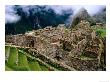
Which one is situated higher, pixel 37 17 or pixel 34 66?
pixel 37 17

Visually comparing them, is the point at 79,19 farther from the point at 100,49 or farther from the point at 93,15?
the point at 100,49

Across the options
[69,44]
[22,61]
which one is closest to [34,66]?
[22,61]

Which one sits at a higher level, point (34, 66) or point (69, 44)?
point (69, 44)

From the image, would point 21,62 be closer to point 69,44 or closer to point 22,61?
point 22,61

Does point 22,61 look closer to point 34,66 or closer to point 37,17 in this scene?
point 34,66

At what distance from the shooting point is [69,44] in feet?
8.64

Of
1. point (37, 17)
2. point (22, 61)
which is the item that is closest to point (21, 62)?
point (22, 61)

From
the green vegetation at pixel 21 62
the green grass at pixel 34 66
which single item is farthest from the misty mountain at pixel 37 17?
the green grass at pixel 34 66

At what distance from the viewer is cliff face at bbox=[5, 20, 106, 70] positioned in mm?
2625

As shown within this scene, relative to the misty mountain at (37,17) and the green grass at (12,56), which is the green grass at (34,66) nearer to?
the green grass at (12,56)

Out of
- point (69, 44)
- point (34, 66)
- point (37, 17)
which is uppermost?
point (37, 17)

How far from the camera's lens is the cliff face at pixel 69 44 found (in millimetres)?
2625
